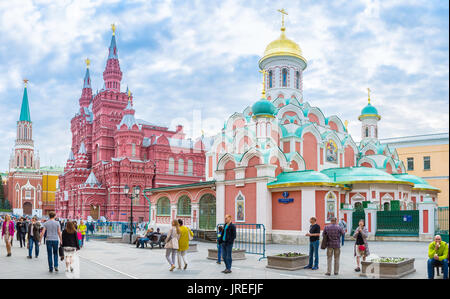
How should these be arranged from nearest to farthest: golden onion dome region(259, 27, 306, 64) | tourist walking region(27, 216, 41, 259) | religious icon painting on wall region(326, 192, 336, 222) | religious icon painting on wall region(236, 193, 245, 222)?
1. tourist walking region(27, 216, 41, 259)
2. religious icon painting on wall region(326, 192, 336, 222)
3. religious icon painting on wall region(236, 193, 245, 222)
4. golden onion dome region(259, 27, 306, 64)

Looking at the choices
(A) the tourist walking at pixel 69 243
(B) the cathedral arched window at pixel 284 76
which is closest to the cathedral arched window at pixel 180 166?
(B) the cathedral arched window at pixel 284 76

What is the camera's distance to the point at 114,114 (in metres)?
54.9

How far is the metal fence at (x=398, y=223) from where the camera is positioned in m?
23.0

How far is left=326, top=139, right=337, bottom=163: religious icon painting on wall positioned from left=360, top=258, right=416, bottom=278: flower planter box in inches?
774

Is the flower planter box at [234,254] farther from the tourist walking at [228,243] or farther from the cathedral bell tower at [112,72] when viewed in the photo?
the cathedral bell tower at [112,72]

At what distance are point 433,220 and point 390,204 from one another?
167 inches

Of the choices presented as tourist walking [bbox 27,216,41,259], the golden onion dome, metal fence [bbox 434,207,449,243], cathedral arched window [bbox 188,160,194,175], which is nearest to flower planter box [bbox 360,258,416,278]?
tourist walking [bbox 27,216,41,259]

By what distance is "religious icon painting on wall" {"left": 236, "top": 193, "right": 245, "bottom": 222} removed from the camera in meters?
23.7

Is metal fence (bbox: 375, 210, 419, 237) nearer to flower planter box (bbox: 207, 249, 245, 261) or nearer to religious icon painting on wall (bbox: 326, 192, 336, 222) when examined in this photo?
religious icon painting on wall (bbox: 326, 192, 336, 222)

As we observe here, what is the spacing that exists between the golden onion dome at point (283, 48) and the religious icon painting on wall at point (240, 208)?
46.9ft

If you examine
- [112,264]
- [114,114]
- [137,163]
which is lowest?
[112,264]
